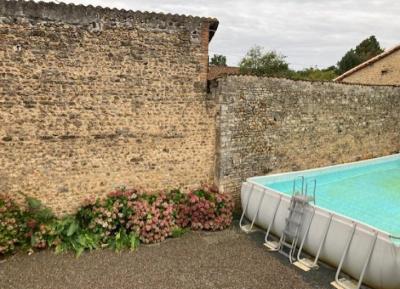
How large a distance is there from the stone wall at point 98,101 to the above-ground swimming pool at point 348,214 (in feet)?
7.38

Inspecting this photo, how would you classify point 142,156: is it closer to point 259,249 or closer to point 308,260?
point 259,249

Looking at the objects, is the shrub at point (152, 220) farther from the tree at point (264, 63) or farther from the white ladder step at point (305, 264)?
the tree at point (264, 63)

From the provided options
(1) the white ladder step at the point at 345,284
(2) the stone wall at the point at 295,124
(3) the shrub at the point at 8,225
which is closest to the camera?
(1) the white ladder step at the point at 345,284

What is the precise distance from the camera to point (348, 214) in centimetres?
947

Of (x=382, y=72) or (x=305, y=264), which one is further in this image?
(x=382, y=72)

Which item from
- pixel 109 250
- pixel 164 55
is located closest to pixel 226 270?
pixel 109 250

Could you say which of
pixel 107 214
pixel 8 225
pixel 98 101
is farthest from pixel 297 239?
pixel 8 225

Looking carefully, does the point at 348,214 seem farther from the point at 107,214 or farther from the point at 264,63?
the point at 264,63

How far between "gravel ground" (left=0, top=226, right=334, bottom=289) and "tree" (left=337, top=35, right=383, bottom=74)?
48535mm

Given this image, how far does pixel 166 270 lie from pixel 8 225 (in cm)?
364

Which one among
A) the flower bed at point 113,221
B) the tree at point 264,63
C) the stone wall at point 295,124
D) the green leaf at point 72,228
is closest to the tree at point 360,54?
the tree at point 264,63

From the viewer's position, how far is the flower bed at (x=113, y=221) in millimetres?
7719

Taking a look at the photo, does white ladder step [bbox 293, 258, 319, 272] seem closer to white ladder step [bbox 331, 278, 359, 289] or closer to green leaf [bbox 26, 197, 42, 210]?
white ladder step [bbox 331, 278, 359, 289]

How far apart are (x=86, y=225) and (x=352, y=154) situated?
10.9 metres
